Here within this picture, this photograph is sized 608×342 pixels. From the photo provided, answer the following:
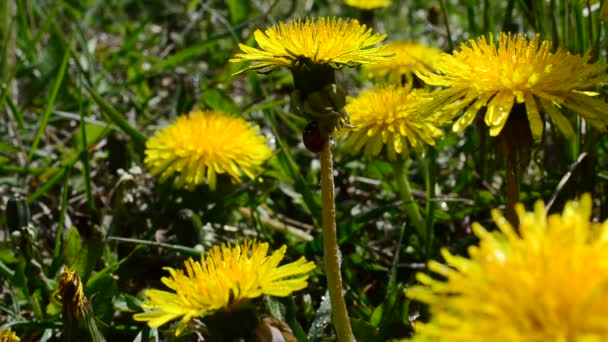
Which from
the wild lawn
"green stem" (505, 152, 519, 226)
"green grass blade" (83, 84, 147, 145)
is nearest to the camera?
the wild lawn

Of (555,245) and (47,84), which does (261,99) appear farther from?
(555,245)

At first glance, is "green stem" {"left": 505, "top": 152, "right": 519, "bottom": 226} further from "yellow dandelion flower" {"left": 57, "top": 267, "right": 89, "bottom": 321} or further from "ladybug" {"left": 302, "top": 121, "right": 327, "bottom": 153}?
"yellow dandelion flower" {"left": 57, "top": 267, "right": 89, "bottom": 321}

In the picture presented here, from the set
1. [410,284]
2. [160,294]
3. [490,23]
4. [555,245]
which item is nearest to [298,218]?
[410,284]

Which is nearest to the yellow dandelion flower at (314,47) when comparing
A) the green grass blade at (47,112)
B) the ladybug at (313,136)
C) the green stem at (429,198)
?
the ladybug at (313,136)

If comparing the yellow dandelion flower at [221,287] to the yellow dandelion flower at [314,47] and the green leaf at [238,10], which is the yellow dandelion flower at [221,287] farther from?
the green leaf at [238,10]

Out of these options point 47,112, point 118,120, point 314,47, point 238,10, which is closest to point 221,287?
point 314,47

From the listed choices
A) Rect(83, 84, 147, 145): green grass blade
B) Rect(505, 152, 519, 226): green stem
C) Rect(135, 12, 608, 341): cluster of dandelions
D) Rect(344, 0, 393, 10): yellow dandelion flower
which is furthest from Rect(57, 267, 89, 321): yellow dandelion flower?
Rect(344, 0, 393, 10): yellow dandelion flower

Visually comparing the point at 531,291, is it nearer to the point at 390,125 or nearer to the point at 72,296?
the point at 72,296
